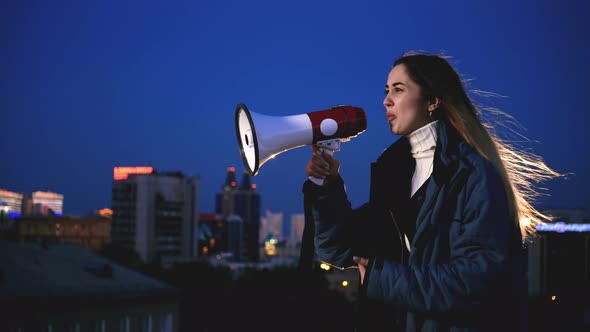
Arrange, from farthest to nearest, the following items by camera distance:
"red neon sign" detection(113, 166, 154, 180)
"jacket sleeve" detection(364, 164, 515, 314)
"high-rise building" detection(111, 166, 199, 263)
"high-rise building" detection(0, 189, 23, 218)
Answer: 1. "high-rise building" detection(0, 189, 23, 218)
2. "red neon sign" detection(113, 166, 154, 180)
3. "high-rise building" detection(111, 166, 199, 263)
4. "jacket sleeve" detection(364, 164, 515, 314)

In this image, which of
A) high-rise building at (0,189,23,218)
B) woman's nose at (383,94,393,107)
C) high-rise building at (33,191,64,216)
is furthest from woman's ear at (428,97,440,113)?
high-rise building at (33,191,64,216)

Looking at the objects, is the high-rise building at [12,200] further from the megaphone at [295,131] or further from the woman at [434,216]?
the woman at [434,216]

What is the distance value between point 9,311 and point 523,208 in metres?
22.2

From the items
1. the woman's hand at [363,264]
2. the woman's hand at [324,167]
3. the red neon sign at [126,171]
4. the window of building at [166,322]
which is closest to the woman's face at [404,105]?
the woman's hand at [324,167]

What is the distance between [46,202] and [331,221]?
141825mm

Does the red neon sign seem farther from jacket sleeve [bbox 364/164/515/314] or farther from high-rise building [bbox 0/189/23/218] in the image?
jacket sleeve [bbox 364/164/515/314]

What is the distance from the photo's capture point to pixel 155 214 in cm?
7994

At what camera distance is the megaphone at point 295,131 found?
2.21 meters

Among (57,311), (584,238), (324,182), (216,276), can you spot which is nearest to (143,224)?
(216,276)

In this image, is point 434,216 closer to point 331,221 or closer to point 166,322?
point 331,221

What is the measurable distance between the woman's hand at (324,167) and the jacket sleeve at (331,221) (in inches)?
1.2

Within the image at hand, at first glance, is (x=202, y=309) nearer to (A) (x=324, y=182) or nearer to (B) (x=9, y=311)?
(B) (x=9, y=311)

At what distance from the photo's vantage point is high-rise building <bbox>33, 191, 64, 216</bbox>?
418ft

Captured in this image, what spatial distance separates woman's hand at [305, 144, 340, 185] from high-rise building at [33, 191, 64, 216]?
13050cm
